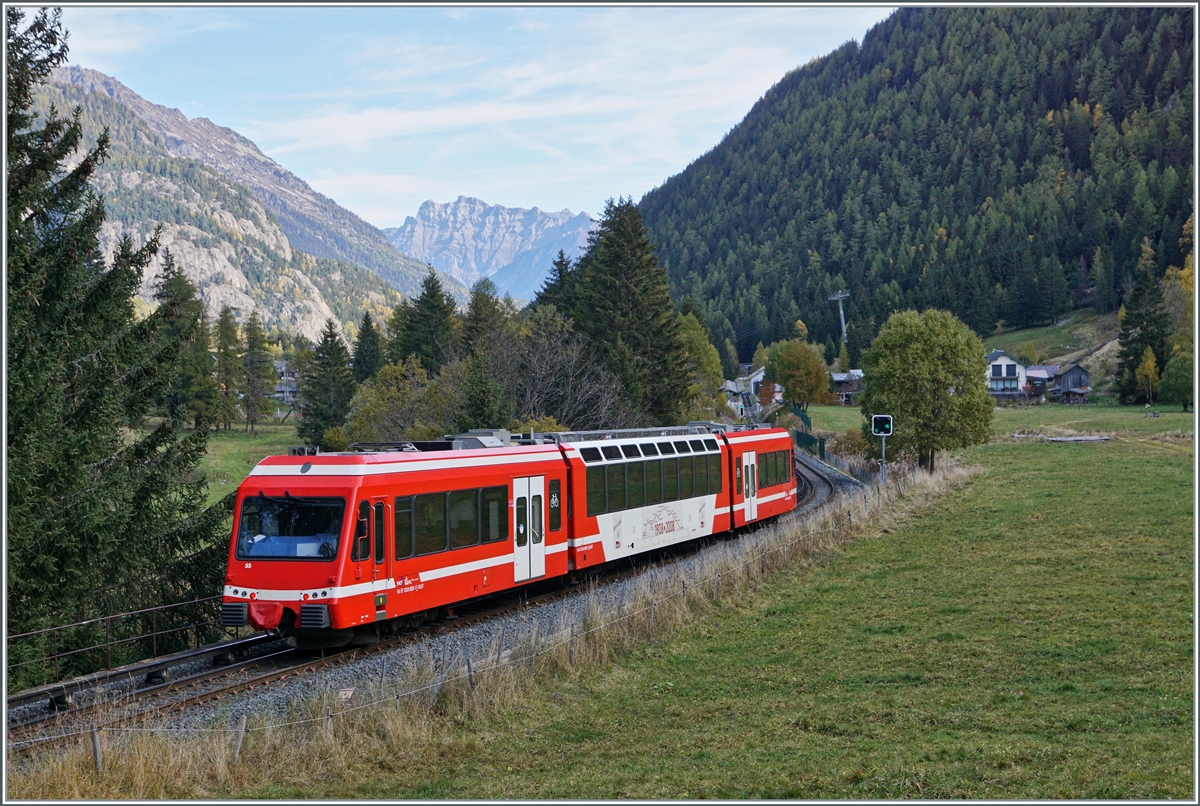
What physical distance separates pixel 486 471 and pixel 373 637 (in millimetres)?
Result: 3718

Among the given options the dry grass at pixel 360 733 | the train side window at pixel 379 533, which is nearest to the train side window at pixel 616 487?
the dry grass at pixel 360 733

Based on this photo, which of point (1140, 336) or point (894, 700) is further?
point (1140, 336)

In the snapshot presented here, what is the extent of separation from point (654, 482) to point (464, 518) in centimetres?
812

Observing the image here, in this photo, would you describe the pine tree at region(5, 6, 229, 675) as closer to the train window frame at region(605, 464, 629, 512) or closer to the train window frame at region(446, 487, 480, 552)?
the train window frame at region(446, 487, 480, 552)

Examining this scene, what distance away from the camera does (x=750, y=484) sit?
103 feet

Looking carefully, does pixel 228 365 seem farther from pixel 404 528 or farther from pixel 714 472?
pixel 404 528

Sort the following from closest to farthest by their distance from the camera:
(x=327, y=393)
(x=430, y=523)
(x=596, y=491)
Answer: (x=430, y=523) → (x=596, y=491) → (x=327, y=393)

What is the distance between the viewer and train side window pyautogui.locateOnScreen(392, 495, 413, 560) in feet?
53.0

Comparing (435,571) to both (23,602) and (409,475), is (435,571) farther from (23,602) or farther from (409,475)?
(23,602)

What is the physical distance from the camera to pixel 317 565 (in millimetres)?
15211

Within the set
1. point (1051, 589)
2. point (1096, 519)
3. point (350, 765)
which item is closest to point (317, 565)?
point (350, 765)

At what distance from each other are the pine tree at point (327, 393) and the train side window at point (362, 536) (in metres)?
72.6

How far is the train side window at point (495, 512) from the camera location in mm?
18438

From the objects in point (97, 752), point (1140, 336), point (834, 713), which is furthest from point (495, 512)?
point (1140, 336)
